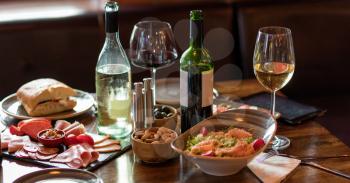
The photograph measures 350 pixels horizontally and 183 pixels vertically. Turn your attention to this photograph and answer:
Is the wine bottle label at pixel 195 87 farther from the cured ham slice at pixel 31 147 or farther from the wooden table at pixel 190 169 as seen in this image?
the cured ham slice at pixel 31 147

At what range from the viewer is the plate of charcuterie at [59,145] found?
127 cm

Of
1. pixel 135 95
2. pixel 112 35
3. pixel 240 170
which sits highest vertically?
pixel 112 35

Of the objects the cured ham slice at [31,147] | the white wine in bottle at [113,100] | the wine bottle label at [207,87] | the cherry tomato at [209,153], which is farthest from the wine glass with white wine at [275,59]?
the cured ham slice at [31,147]

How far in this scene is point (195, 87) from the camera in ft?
4.34

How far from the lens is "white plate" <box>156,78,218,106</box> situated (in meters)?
1.58

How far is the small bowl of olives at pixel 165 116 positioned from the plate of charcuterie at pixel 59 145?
0.30 feet

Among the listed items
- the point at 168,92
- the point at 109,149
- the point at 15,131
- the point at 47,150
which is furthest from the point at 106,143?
the point at 168,92

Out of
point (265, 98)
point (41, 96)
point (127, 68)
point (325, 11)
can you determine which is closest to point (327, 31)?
point (325, 11)

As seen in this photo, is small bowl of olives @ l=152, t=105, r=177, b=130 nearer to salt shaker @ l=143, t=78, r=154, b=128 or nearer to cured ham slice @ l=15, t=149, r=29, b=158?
salt shaker @ l=143, t=78, r=154, b=128

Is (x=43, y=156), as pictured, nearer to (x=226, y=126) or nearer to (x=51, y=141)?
(x=51, y=141)

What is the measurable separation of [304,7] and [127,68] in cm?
110

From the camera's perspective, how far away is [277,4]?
229 cm

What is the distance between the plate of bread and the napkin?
1.75ft

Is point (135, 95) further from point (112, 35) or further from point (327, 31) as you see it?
point (327, 31)
